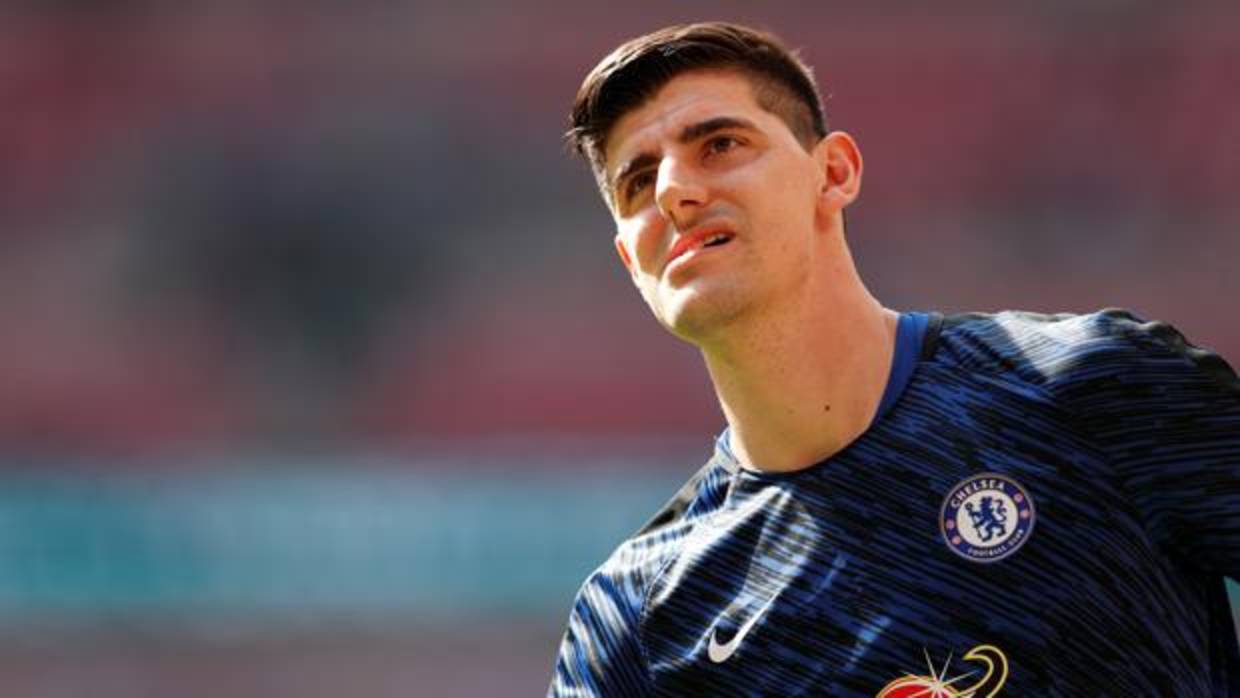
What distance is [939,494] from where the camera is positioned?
3.05 meters

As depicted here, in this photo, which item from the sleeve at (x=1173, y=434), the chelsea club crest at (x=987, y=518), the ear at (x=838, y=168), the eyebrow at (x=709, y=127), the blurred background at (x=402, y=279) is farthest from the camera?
the blurred background at (x=402, y=279)

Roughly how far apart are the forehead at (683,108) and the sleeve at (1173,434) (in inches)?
28.3

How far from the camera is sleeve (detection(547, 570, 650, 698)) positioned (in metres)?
3.29

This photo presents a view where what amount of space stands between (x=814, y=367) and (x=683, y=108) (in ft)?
1.53

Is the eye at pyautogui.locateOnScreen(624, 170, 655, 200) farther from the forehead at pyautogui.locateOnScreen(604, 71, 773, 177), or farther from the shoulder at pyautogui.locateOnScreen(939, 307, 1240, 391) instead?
the shoulder at pyautogui.locateOnScreen(939, 307, 1240, 391)

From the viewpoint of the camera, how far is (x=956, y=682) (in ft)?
9.62

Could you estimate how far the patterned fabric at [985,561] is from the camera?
9.37ft

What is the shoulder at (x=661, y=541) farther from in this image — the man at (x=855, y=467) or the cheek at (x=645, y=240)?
the cheek at (x=645, y=240)

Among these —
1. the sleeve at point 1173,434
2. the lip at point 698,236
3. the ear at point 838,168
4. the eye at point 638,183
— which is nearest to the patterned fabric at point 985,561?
the sleeve at point 1173,434

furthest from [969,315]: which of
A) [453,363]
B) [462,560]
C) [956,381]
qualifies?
[453,363]

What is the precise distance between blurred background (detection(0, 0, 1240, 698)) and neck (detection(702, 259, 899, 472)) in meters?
9.83

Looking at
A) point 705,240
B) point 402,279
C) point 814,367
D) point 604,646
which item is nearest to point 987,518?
point 814,367

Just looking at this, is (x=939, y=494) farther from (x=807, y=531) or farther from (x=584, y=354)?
(x=584, y=354)

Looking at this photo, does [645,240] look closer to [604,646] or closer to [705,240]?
[705,240]
